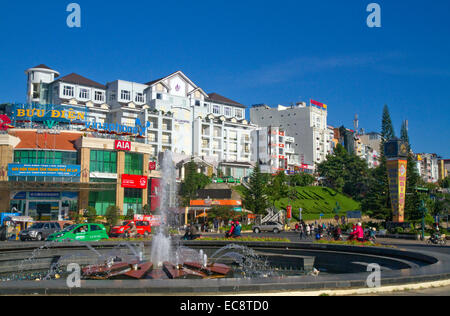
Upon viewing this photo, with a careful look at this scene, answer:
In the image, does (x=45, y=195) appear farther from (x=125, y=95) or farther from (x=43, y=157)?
(x=125, y=95)

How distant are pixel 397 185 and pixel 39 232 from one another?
113 ft

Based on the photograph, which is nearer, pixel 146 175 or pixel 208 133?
pixel 146 175

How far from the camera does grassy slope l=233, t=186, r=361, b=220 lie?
247 feet

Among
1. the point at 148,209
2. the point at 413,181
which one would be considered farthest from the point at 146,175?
the point at 413,181

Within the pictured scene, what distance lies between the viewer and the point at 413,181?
69.4m

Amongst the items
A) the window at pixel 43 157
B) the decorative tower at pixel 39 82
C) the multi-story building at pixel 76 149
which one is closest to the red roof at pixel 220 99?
the multi-story building at pixel 76 149

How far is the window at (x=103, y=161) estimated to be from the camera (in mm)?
55438

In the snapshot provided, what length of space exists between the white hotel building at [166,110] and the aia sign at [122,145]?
19.9 metres

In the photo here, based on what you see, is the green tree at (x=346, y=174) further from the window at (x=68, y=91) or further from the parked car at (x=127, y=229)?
the parked car at (x=127, y=229)

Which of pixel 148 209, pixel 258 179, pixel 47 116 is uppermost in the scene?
pixel 47 116

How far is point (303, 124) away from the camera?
A: 114 metres
